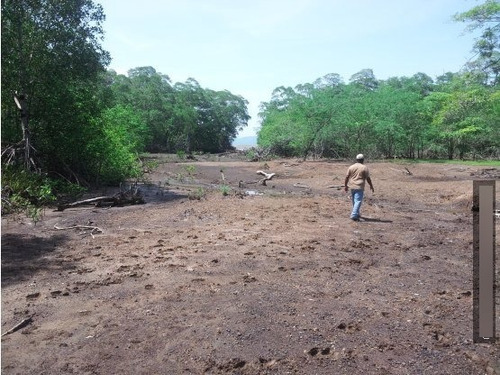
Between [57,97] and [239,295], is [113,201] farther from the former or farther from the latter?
[239,295]

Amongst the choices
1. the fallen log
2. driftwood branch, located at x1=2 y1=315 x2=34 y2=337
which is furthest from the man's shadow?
driftwood branch, located at x1=2 y1=315 x2=34 y2=337

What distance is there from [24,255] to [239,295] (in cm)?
426

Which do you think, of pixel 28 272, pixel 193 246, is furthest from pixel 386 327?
pixel 28 272

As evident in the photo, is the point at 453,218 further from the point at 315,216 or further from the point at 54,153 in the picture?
the point at 54,153

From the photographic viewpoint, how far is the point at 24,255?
716cm

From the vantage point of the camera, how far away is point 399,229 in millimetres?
9617

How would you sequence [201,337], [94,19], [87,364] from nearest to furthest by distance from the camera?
1. [87,364]
2. [201,337]
3. [94,19]

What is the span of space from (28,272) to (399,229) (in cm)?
770

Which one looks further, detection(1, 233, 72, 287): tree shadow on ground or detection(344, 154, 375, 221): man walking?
detection(344, 154, 375, 221): man walking

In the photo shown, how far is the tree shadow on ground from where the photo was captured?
20.2 ft

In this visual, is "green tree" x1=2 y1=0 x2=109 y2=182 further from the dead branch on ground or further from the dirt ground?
the dirt ground

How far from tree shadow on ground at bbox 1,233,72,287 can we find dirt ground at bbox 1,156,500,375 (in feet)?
0.10

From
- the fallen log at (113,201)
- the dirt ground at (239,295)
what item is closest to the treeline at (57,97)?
the fallen log at (113,201)

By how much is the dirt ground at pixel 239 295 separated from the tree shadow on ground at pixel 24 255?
30 millimetres
